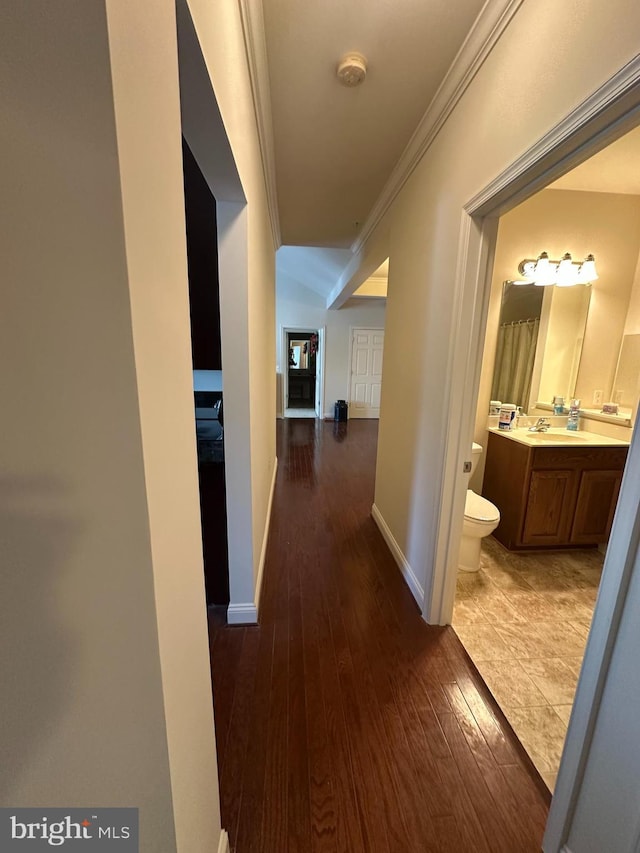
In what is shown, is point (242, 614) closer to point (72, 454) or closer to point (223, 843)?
point (223, 843)

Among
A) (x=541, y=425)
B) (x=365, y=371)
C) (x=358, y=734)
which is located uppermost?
(x=365, y=371)

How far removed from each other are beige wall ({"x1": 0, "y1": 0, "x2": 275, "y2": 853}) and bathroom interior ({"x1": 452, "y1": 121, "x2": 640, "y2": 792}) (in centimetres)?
173

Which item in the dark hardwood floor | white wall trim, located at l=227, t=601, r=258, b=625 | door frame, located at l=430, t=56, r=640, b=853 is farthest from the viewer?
white wall trim, located at l=227, t=601, r=258, b=625

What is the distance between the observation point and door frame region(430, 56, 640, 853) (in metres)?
0.79

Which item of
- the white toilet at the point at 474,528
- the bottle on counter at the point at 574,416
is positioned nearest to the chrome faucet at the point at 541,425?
the bottle on counter at the point at 574,416

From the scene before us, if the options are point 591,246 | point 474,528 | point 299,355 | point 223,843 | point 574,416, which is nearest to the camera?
point 223,843

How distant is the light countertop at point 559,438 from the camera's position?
2.27 meters

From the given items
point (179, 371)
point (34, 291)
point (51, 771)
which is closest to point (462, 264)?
point (179, 371)

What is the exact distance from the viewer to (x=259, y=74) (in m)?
1.43

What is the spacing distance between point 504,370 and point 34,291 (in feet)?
9.84

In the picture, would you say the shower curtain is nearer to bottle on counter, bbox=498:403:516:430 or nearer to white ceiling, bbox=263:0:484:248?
bottle on counter, bbox=498:403:516:430

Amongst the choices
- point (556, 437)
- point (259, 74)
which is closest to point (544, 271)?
point (556, 437)

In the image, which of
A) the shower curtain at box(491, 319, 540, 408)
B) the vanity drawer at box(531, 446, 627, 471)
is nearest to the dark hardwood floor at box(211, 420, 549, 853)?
the vanity drawer at box(531, 446, 627, 471)

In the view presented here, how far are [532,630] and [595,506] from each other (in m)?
1.13
